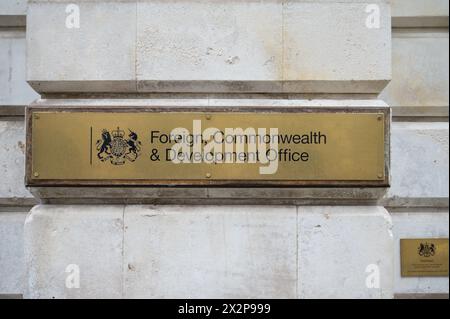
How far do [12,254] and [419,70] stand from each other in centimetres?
385

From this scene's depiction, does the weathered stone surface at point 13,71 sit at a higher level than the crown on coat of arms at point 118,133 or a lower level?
higher

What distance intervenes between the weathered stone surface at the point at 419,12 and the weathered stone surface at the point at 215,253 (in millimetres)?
1989

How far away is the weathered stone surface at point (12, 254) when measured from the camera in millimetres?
4148

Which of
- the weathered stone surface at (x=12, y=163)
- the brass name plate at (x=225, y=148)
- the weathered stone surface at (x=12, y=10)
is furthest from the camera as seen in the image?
the weathered stone surface at (x=12, y=10)

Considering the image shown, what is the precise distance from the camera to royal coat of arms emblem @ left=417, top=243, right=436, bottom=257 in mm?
4203

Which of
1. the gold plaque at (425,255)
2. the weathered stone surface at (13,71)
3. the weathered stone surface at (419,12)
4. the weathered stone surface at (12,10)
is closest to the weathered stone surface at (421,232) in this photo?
the gold plaque at (425,255)

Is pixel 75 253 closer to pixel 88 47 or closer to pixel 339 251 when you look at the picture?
pixel 88 47

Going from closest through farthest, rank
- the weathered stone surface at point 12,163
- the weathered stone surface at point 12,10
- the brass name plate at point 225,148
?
the brass name plate at point 225,148 < the weathered stone surface at point 12,163 < the weathered stone surface at point 12,10

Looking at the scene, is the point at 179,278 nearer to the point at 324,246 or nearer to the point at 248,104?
the point at 324,246

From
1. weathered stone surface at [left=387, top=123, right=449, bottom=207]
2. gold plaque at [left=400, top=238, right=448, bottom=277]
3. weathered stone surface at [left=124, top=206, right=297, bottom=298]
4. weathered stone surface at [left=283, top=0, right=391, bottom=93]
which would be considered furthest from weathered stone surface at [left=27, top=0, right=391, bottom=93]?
gold plaque at [left=400, top=238, right=448, bottom=277]

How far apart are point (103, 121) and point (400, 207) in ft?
8.48

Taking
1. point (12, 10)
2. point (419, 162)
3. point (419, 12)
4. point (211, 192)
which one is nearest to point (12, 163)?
point (12, 10)

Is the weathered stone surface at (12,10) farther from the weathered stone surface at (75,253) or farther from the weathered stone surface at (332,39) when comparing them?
the weathered stone surface at (332,39)

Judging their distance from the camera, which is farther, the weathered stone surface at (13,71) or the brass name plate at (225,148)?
the weathered stone surface at (13,71)
